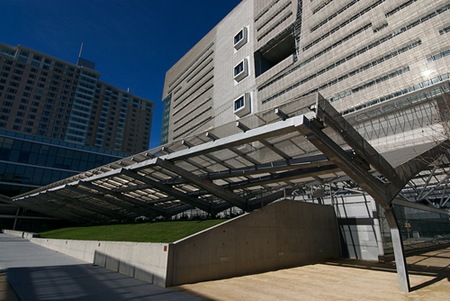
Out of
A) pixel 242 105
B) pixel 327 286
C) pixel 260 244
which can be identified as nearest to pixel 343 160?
pixel 327 286

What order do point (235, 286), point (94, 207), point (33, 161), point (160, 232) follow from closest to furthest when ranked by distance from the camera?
point (235, 286)
point (160, 232)
point (94, 207)
point (33, 161)

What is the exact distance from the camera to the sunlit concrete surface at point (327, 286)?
29.6 ft

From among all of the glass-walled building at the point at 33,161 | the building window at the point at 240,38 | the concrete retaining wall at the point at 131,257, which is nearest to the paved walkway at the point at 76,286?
the concrete retaining wall at the point at 131,257

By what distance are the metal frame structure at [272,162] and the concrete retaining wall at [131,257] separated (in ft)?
15.8

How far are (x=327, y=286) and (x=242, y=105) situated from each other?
64193mm

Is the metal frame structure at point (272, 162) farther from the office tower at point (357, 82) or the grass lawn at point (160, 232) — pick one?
the grass lawn at point (160, 232)

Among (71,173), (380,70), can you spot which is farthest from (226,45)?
(71,173)

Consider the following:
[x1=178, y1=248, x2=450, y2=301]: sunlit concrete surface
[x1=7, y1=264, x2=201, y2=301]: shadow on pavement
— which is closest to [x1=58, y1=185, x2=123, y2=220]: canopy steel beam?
[x1=7, y1=264, x2=201, y2=301]: shadow on pavement

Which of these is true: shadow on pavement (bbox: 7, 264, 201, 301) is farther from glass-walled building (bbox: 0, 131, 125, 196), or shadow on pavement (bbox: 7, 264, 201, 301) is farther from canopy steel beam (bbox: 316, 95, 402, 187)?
glass-walled building (bbox: 0, 131, 125, 196)

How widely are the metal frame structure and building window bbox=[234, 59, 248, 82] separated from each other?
59.2m

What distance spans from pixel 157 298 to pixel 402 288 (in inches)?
363

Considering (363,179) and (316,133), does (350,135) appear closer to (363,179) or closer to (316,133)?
(316,133)

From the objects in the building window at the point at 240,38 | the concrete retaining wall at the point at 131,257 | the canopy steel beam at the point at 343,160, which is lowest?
the concrete retaining wall at the point at 131,257

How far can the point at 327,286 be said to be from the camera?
10.6 meters
